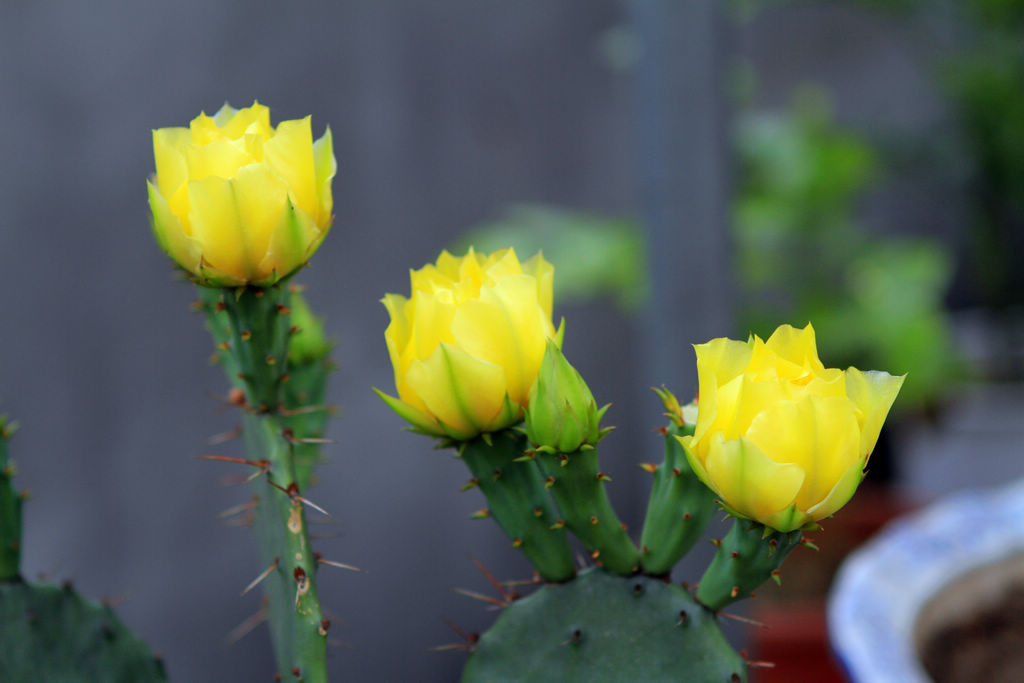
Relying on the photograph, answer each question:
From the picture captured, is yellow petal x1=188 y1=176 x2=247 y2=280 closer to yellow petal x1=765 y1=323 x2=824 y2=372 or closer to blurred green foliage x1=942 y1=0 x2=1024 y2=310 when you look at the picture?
yellow petal x1=765 y1=323 x2=824 y2=372

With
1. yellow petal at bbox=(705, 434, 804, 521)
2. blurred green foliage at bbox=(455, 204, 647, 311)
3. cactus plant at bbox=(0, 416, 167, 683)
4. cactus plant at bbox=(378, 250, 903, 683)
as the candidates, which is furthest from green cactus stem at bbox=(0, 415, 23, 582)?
blurred green foliage at bbox=(455, 204, 647, 311)

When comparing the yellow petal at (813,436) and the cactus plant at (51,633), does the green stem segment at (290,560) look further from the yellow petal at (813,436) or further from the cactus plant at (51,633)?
the yellow petal at (813,436)

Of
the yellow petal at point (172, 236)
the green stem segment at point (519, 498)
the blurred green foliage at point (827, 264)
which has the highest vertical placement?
the yellow petal at point (172, 236)

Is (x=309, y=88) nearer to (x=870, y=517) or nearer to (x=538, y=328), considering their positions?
(x=870, y=517)

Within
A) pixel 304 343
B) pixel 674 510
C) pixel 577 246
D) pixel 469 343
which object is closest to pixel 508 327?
pixel 469 343

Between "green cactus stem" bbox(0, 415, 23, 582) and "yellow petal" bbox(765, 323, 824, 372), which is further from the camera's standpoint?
"green cactus stem" bbox(0, 415, 23, 582)

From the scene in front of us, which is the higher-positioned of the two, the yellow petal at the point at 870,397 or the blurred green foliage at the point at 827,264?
the yellow petal at the point at 870,397

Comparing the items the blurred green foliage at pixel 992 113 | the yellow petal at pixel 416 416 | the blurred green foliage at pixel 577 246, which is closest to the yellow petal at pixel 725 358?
the yellow petal at pixel 416 416

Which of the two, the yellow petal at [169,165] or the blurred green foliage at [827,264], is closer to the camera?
the yellow petal at [169,165]
